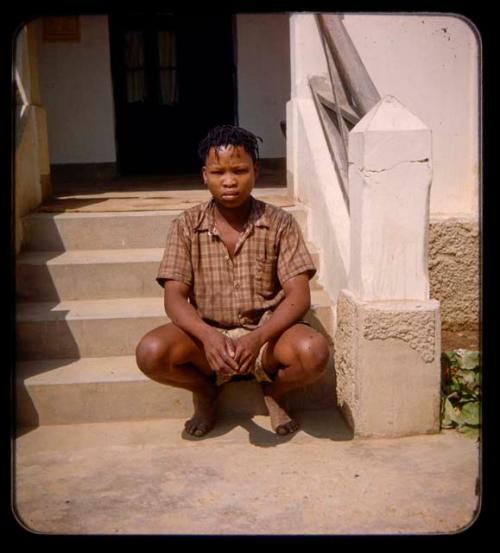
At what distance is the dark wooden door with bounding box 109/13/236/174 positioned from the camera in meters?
8.16

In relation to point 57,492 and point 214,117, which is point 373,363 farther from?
point 214,117

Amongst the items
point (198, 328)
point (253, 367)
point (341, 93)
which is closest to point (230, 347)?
point (198, 328)

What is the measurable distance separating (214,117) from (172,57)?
0.95m

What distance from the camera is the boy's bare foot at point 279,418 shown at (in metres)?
3.22

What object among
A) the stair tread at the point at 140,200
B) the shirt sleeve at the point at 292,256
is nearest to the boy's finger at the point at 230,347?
the shirt sleeve at the point at 292,256

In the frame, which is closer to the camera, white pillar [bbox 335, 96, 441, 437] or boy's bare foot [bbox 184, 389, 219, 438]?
white pillar [bbox 335, 96, 441, 437]

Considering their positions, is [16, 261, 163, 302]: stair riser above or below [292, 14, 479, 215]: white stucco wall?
below

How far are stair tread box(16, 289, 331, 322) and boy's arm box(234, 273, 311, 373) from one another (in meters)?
0.66

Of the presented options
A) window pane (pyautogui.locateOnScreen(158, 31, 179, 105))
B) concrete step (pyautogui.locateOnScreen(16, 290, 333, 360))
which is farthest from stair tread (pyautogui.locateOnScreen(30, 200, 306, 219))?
window pane (pyautogui.locateOnScreen(158, 31, 179, 105))

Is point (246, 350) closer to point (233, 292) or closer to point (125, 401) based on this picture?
point (233, 292)

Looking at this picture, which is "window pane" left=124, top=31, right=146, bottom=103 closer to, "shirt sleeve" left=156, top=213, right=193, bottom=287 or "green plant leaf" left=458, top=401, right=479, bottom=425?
"shirt sleeve" left=156, top=213, right=193, bottom=287

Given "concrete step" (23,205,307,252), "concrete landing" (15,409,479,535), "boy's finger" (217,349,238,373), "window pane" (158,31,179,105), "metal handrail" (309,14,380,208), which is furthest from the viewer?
"window pane" (158,31,179,105)

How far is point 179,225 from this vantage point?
320 cm

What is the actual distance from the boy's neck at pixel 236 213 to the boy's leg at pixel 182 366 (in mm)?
629
